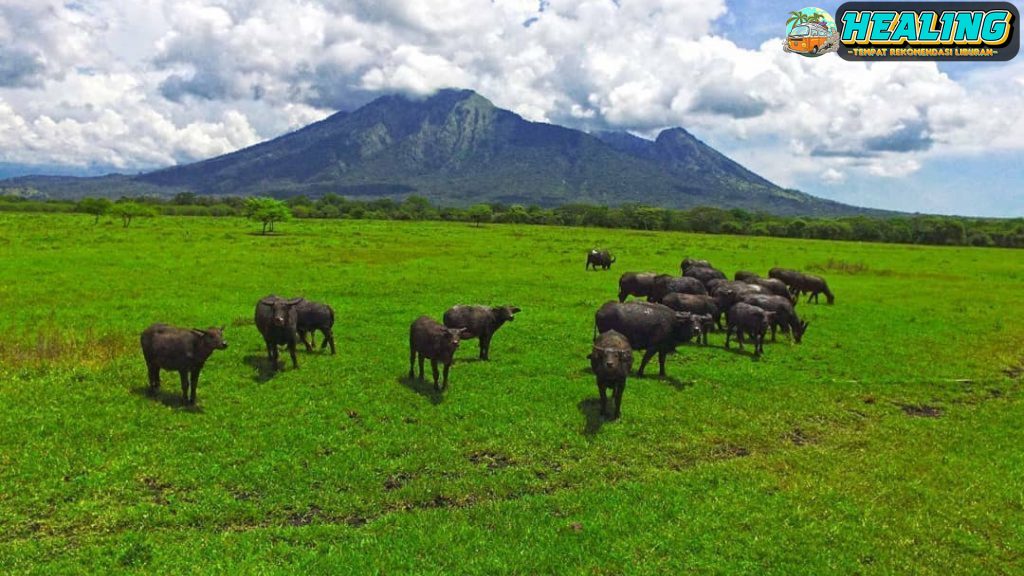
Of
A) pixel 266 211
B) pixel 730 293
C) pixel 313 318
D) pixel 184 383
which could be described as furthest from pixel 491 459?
pixel 266 211

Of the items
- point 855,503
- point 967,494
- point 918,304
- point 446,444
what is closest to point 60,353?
point 446,444

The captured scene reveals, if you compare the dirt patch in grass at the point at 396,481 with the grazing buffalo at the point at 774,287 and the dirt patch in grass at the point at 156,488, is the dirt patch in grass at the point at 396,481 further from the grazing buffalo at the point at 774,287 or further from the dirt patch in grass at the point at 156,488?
the grazing buffalo at the point at 774,287

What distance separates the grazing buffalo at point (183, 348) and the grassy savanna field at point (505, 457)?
91cm

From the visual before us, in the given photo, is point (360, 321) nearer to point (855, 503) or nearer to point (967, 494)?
point (855, 503)

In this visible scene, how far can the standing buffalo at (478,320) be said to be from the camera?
19.7 meters

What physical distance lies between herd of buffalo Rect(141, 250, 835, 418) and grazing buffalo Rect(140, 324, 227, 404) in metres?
0.02

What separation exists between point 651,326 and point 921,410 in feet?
28.5

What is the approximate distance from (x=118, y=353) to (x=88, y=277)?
21362 mm

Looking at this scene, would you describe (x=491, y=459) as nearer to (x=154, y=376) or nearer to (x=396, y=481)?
(x=396, y=481)

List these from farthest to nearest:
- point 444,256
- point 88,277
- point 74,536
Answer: point 444,256 → point 88,277 → point 74,536

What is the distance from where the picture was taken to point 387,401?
1572 centimetres

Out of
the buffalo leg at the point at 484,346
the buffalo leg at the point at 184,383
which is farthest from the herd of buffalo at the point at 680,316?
the buffalo leg at the point at 184,383

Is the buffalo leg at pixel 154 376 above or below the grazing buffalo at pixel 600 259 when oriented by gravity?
below

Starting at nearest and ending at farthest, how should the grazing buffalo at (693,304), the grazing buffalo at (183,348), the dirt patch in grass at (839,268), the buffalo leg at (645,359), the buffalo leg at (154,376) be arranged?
the grazing buffalo at (183,348) < the buffalo leg at (154,376) < the buffalo leg at (645,359) < the grazing buffalo at (693,304) < the dirt patch in grass at (839,268)
